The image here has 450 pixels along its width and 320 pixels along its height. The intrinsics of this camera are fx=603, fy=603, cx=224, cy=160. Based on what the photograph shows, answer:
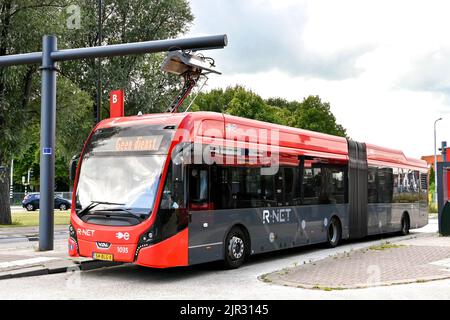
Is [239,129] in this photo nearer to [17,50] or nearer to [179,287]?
[179,287]

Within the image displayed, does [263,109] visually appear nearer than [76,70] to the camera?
No

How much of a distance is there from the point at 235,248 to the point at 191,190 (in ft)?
6.06

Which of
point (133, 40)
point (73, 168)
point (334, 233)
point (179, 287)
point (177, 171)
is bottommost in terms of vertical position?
point (179, 287)

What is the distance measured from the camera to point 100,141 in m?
11.1

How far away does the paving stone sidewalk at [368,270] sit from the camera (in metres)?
9.57

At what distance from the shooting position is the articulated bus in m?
10.1

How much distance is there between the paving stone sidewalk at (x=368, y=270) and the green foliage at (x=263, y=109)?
48.8 meters

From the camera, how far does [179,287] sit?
960cm

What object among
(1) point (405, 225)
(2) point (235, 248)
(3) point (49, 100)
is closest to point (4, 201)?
(3) point (49, 100)

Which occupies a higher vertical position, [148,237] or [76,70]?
[76,70]

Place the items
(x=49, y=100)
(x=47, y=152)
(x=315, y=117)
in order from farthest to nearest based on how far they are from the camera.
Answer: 1. (x=315, y=117)
2. (x=49, y=100)
3. (x=47, y=152)

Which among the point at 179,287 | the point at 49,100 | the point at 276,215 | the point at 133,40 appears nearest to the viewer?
the point at 179,287

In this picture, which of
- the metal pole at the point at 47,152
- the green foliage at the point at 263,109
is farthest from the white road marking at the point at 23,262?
the green foliage at the point at 263,109

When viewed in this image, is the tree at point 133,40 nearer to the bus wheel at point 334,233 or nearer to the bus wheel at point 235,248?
the bus wheel at point 334,233
